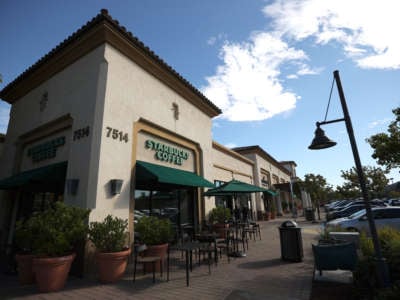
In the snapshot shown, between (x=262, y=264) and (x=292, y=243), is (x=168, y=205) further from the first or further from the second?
(x=292, y=243)

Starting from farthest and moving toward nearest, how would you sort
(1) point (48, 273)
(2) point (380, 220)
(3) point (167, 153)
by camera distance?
(2) point (380, 220), (3) point (167, 153), (1) point (48, 273)

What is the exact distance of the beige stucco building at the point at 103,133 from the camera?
682cm

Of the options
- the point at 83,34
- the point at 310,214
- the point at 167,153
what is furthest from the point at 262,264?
the point at 310,214

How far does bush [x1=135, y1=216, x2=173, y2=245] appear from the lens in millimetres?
6573

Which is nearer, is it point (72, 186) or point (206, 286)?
point (206, 286)

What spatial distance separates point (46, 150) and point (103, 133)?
151 inches

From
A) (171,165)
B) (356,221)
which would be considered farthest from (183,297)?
(356,221)

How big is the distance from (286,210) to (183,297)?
34.1 m

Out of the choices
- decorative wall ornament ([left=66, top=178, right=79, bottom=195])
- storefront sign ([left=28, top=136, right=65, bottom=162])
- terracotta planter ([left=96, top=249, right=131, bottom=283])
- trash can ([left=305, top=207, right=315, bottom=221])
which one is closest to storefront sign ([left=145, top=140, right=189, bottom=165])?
decorative wall ornament ([left=66, top=178, right=79, bottom=195])

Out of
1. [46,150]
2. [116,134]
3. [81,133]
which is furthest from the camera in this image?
[46,150]

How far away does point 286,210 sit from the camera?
3469 centimetres

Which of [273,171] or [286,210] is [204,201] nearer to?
[273,171]

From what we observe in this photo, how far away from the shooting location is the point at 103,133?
6750mm

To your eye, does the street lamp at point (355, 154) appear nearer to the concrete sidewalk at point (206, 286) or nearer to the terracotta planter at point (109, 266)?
the concrete sidewalk at point (206, 286)
